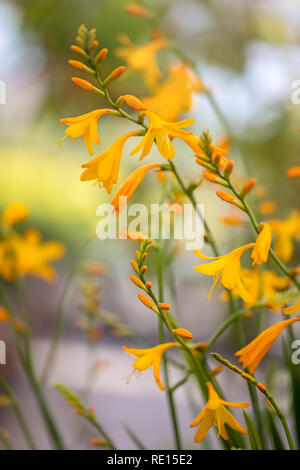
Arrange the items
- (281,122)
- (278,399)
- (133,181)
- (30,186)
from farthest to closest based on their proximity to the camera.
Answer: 1. (30,186)
2. (281,122)
3. (278,399)
4. (133,181)

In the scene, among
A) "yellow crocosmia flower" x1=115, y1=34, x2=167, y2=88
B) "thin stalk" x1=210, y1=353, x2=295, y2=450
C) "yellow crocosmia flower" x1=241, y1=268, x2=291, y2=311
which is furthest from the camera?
"yellow crocosmia flower" x1=115, y1=34, x2=167, y2=88

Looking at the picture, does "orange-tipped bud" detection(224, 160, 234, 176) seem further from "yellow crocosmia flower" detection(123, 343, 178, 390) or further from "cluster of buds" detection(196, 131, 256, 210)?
"yellow crocosmia flower" detection(123, 343, 178, 390)

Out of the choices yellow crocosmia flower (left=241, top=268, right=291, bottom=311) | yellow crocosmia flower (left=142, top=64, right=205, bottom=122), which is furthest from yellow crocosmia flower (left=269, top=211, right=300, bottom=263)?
yellow crocosmia flower (left=142, top=64, right=205, bottom=122)

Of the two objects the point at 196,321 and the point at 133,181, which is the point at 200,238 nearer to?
the point at 133,181

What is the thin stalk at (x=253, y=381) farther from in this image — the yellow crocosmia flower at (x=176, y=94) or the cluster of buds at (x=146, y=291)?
the yellow crocosmia flower at (x=176, y=94)

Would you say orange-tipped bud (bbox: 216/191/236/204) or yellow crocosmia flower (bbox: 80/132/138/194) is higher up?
yellow crocosmia flower (bbox: 80/132/138/194)

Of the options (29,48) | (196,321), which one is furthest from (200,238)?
(196,321)

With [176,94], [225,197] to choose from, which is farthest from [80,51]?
[176,94]
